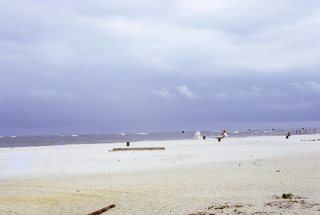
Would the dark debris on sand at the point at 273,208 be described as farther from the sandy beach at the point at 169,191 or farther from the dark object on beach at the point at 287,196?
the dark object on beach at the point at 287,196

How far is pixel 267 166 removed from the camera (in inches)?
Result: 1079

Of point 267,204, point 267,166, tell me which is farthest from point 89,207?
point 267,166

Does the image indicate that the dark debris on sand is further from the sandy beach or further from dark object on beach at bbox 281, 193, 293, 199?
dark object on beach at bbox 281, 193, 293, 199

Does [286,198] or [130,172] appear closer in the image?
[286,198]

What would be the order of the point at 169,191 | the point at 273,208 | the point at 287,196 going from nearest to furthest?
1. the point at 273,208
2. the point at 287,196
3. the point at 169,191

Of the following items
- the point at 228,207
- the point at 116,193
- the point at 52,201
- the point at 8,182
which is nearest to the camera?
the point at 228,207

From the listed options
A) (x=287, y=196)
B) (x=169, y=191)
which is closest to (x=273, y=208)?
(x=287, y=196)

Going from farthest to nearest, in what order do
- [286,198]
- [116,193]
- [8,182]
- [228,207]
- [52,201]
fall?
[8,182]
[116,193]
[52,201]
[286,198]
[228,207]

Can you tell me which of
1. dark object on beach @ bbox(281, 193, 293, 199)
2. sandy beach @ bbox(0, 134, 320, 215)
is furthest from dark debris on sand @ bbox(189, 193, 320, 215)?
dark object on beach @ bbox(281, 193, 293, 199)

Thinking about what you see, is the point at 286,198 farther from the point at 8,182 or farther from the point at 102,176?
the point at 8,182

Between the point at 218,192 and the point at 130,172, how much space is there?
10.00 m

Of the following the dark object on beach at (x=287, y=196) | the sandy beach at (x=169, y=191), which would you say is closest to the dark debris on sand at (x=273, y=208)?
the sandy beach at (x=169, y=191)

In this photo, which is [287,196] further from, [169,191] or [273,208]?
[169,191]

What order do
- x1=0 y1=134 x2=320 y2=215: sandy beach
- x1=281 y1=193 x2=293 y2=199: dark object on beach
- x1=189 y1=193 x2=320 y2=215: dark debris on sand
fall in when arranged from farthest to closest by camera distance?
1. x1=281 y1=193 x2=293 y2=199: dark object on beach
2. x1=0 y1=134 x2=320 y2=215: sandy beach
3. x1=189 y1=193 x2=320 y2=215: dark debris on sand
